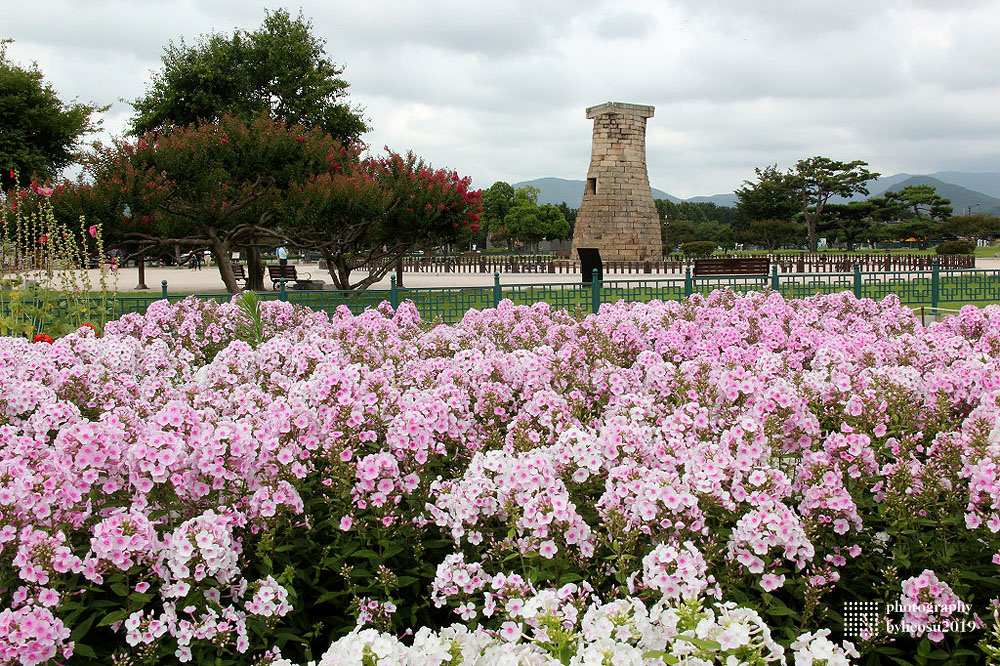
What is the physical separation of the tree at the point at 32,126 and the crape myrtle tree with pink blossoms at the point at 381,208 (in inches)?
445

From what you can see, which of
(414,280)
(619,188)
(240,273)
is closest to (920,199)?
(619,188)

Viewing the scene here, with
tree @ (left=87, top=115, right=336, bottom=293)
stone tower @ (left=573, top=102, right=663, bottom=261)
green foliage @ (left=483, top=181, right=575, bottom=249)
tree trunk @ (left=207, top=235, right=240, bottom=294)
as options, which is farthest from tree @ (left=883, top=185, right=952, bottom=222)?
tree trunk @ (left=207, top=235, right=240, bottom=294)

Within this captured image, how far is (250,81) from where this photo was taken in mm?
26625

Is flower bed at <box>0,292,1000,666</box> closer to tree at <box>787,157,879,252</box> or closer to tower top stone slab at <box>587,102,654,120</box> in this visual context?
tower top stone slab at <box>587,102,654,120</box>

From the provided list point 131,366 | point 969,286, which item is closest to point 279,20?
point 969,286

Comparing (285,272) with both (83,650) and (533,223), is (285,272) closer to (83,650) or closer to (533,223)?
(83,650)

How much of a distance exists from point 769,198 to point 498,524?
6770 centimetres

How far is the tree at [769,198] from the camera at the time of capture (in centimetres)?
6419

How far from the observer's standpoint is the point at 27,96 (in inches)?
1044

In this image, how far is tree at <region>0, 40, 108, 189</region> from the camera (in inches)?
1015

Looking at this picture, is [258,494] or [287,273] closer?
[258,494]

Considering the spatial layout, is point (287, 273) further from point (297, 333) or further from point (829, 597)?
point (829, 597)

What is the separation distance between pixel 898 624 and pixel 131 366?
4440 millimetres

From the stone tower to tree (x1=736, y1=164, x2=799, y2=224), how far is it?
93.2ft
